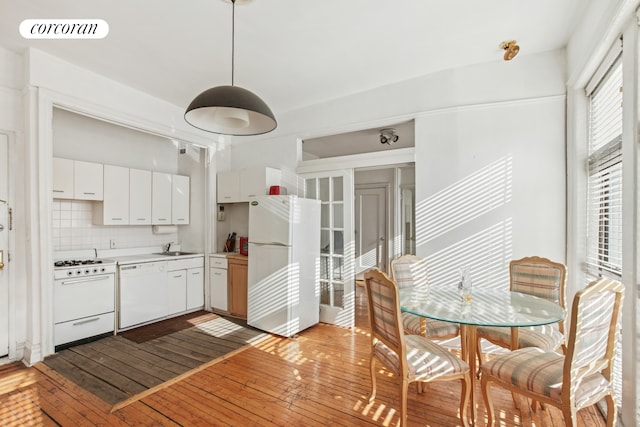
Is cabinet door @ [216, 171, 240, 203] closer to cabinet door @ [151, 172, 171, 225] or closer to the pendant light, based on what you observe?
cabinet door @ [151, 172, 171, 225]

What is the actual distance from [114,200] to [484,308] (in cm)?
423

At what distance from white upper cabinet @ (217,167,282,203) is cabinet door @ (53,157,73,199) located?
1746 mm

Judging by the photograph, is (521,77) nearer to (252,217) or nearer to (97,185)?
(252,217)

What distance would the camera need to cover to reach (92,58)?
3043 millimetres

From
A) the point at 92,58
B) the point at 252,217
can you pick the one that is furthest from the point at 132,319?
the point at 92,58

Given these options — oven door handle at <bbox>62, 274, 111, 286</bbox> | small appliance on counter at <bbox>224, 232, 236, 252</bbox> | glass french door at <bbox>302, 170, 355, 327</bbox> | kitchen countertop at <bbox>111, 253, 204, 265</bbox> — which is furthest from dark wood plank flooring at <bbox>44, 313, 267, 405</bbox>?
small appliance on counter at <bbox>224, 232, 236, 252</bbox>

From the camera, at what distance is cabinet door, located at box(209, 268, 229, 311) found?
4.43 m

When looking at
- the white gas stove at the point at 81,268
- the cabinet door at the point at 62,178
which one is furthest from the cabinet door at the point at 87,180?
the white gas stove at the point at 81,268

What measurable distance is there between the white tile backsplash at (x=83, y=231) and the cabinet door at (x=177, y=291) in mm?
816

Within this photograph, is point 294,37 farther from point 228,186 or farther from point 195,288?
point 195,288

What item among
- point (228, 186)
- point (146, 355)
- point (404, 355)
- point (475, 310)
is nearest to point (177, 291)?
point (146, 355)

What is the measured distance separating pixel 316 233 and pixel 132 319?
7.99 feet

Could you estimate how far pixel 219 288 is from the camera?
4.50 metres

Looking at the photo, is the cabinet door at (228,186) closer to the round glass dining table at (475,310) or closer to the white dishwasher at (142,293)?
the white dishwasher at (142,293)
